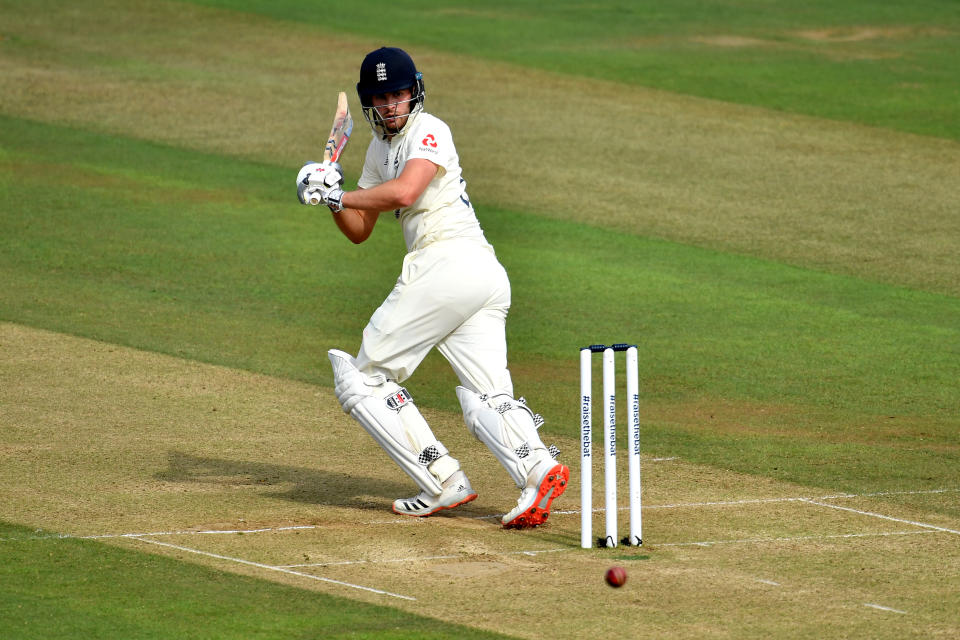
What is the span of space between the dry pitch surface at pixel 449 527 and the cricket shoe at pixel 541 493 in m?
0.10

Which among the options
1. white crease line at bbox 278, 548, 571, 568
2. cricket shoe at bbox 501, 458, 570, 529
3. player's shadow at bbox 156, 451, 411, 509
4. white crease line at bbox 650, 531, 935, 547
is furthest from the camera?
player's shadow at bbox 156, 451, 411, 509

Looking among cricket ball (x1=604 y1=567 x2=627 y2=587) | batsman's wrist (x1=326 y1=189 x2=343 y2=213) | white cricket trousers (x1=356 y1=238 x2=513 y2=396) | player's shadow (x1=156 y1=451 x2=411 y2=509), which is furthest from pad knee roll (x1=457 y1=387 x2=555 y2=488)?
batsman's wrist (x1=326 y1=189 x2=343 y2=213)

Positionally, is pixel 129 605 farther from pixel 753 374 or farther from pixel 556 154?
pixel 556 154

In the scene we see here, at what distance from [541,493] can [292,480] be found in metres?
1.67

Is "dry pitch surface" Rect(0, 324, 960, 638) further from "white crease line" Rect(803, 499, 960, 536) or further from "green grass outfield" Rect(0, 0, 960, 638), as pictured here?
"green grass outfield" Rect(0, 0, 960, 638)

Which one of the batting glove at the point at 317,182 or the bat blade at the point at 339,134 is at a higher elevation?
the bat blade at the point at 339,134

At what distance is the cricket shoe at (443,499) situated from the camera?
7.35m

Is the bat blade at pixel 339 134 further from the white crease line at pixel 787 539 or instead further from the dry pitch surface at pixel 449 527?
the white crease line at pixel 787 539

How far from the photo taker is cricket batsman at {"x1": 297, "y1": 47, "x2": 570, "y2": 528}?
23.2 ft

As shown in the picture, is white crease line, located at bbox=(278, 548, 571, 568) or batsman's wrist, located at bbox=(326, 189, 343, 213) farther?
batsman's wrist, located at bbox=(326, 189, 343, 213)

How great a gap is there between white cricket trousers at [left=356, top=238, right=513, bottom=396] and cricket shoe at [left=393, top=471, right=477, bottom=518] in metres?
0.48

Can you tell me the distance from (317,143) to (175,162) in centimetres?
192

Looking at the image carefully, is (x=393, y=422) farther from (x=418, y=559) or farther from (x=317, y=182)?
(x=317, y=182)

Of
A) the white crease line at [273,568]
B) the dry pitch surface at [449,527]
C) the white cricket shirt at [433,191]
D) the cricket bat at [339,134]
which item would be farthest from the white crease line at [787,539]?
the cricket bat at [339,134]
